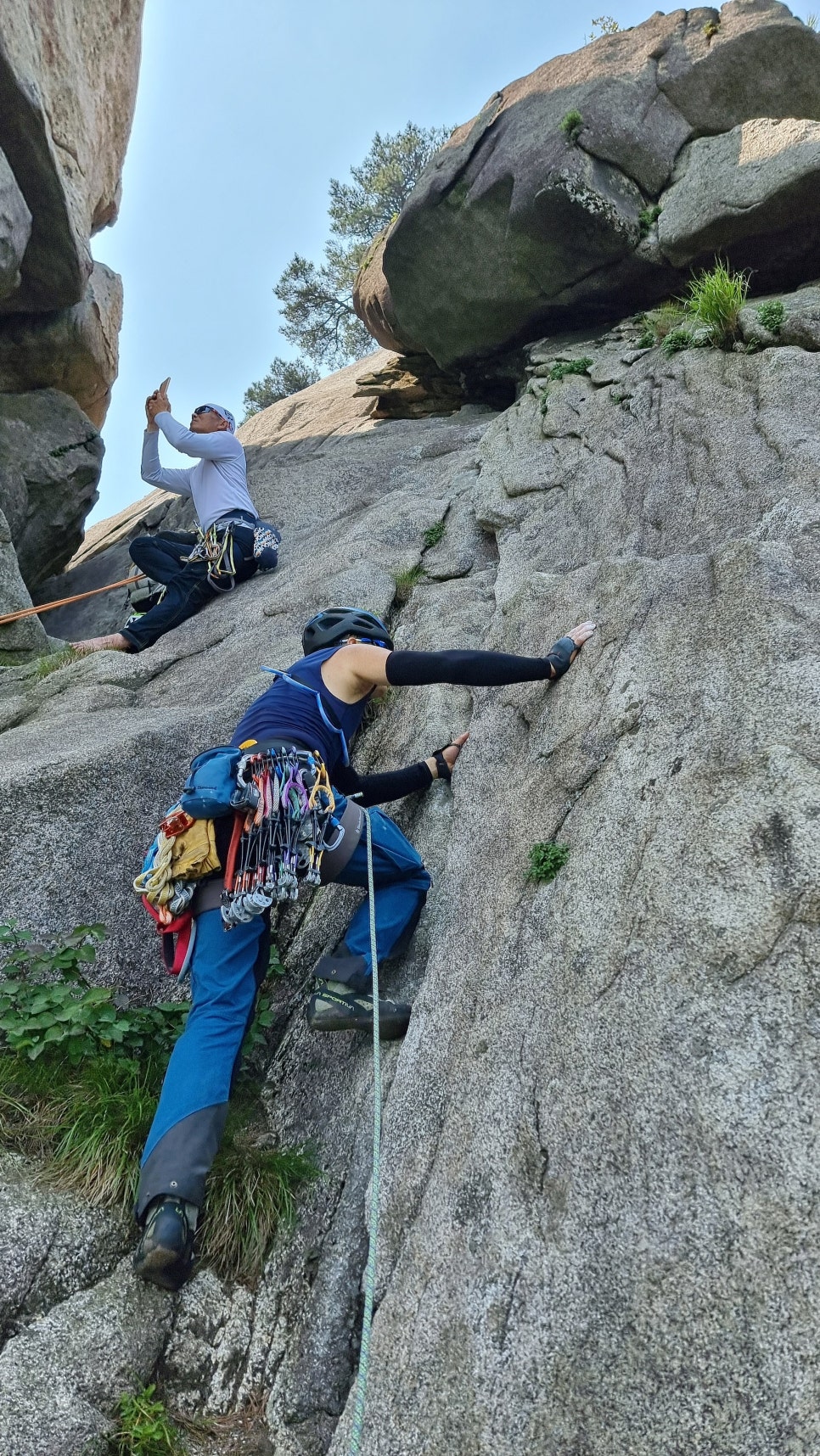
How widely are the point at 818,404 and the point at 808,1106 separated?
17.2 ft

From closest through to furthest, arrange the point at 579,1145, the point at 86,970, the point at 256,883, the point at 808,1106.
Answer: the point at 808,1106
the point at 579,1145
the point at 256,883
the point at 86,970

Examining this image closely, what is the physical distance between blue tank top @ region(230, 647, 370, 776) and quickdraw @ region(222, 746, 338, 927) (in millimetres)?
260

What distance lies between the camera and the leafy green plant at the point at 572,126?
37.5 feet

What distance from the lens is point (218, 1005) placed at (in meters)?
4.48

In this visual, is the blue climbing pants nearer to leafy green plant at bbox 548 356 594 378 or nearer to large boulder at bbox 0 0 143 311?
leafy green plant at bbox 548 356 594 378

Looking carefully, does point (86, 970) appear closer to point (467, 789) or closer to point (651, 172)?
point (467, 789)

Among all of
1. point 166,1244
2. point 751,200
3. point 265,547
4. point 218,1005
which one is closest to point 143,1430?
point 166,1244

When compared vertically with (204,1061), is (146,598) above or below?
above

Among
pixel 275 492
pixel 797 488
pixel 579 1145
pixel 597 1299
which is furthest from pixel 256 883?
pixel 275 492

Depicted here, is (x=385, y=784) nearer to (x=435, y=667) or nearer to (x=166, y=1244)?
(x=435, y=667)

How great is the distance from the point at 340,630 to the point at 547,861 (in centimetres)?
216

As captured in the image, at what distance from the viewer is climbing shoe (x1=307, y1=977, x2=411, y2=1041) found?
15.3 feet

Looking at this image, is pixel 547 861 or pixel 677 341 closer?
pixel 547 861

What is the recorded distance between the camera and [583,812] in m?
4.69
